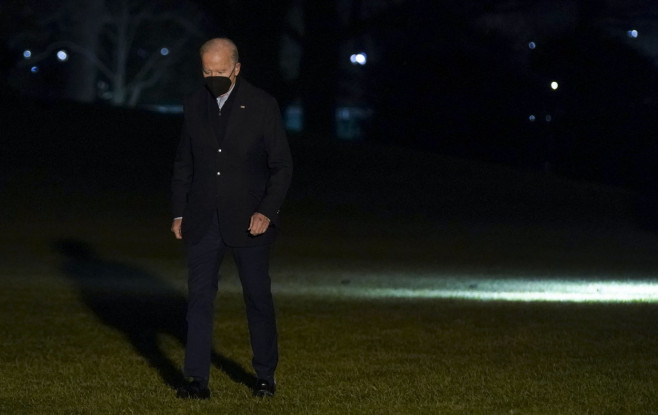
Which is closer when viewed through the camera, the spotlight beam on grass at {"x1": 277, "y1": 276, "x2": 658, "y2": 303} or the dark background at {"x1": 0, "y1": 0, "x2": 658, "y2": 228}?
the spotlight beam on grass at {"x1": 277, "y1": 276, "x2": 658, "y2": 303}

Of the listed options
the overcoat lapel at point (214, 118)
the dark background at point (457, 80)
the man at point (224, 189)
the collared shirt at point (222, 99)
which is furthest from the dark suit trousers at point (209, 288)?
the dark background at point (457, 80)

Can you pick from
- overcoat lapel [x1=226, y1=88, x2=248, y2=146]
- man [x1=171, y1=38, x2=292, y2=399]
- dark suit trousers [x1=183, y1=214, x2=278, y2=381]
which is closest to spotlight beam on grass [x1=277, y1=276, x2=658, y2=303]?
dark suit trousers [x1=183, y1=214, x2=278, y2=381]

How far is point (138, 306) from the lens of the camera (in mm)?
14078

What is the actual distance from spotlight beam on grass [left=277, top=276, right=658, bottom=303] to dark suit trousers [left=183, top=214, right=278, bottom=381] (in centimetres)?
710

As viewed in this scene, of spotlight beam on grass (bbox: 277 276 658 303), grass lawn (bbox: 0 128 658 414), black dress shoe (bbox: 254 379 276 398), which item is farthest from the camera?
spotlight beam on grass (bbox: 277 276 658 303)

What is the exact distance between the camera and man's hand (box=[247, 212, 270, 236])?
8047 mm

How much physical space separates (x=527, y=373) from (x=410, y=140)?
112 feet

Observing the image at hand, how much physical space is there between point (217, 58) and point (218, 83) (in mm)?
155

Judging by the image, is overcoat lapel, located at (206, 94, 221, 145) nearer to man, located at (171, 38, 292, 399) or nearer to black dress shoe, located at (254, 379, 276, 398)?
man, located at (171, 38, 292, 399)

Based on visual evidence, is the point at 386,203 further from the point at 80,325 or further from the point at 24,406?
the point at 24,406

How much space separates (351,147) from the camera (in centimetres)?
3603

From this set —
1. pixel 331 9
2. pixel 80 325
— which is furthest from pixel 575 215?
pixel 80 325

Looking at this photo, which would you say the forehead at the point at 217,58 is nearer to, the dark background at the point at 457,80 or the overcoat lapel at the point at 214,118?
the overcoat lapel at the point at 214,118

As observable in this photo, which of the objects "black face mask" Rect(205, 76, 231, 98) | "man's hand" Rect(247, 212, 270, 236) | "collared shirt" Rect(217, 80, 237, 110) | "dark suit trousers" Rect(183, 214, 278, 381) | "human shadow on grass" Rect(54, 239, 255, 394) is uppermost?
"black face mask" Rect(205, 76, 231, 98)
